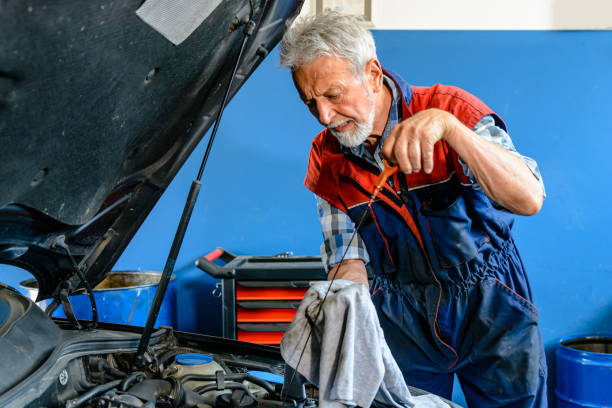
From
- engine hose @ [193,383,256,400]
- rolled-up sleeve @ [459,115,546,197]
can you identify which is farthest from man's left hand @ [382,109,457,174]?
engine hose @ [193,383,256,400]

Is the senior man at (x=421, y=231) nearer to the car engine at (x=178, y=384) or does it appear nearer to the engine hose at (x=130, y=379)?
the car engine at (x=178, y=384)

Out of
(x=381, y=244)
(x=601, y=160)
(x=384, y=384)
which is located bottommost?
(x=384, y=384)

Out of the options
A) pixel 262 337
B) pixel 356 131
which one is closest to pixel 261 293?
pixel 262 337

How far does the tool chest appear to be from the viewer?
6.86 ft

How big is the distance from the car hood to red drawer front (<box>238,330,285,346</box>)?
1.09m

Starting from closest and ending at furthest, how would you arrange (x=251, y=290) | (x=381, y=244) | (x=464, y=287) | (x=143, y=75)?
(x=143, y=75) < (x=464, y=287) < (x=381, y=244) < (x=251, y=290)

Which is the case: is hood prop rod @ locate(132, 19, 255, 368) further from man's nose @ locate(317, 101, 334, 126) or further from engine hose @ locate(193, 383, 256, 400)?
man's nose @ locate(317, 101, 334, 126)

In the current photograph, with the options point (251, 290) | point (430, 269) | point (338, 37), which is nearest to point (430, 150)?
point (338, 37)

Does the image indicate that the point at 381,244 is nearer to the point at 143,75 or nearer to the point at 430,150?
the point at 430,150

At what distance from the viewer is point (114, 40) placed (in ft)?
2.21

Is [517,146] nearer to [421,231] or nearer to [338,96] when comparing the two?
[421,231]

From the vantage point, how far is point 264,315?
2.16 m

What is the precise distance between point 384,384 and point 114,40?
0.71m

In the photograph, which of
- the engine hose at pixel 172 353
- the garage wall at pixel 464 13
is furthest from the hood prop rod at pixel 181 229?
the garage wall at pixel 464 13
